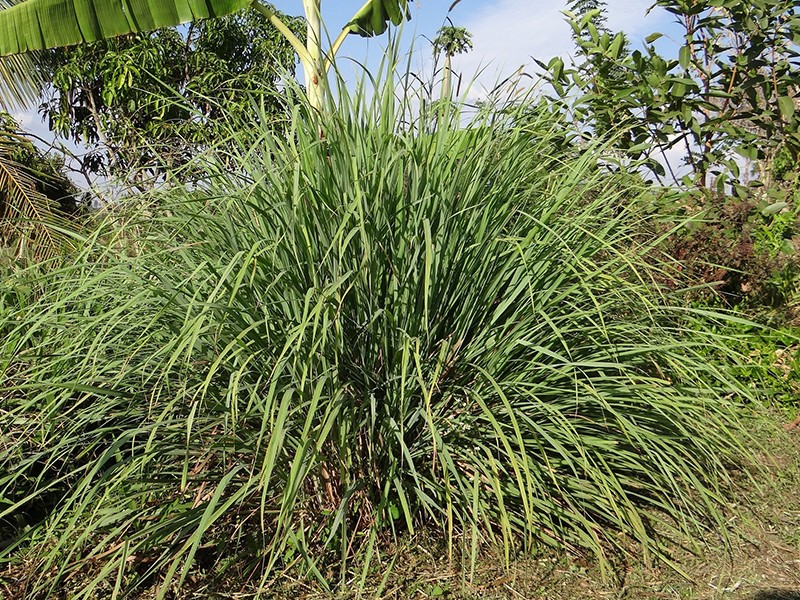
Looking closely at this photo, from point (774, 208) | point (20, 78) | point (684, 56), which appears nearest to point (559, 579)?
point (774, 208)

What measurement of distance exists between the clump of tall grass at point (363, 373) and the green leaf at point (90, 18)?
95.7 inches

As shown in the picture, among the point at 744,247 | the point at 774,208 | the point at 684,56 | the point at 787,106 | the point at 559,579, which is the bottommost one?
the point at 559,579

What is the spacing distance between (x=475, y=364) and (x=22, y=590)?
205 centimetres

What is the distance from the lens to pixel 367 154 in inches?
123

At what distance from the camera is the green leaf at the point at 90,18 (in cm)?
524

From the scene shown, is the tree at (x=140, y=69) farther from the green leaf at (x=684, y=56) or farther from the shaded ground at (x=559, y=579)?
the shaded ground at (x=559, y=579)

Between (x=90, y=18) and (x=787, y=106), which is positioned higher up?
(x=90, y=18)

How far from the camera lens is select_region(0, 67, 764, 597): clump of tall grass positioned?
112 inches

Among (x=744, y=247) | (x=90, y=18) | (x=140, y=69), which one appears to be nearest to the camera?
(x=90, y=18)

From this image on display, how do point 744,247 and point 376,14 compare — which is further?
point 376,14

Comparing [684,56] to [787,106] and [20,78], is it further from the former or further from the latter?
[20,78]

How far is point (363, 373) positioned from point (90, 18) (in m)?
4.03

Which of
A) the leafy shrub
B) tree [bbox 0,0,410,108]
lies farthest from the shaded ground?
tree [bbox 0,0,410,108]

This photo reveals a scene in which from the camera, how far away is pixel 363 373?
9.68 ft
